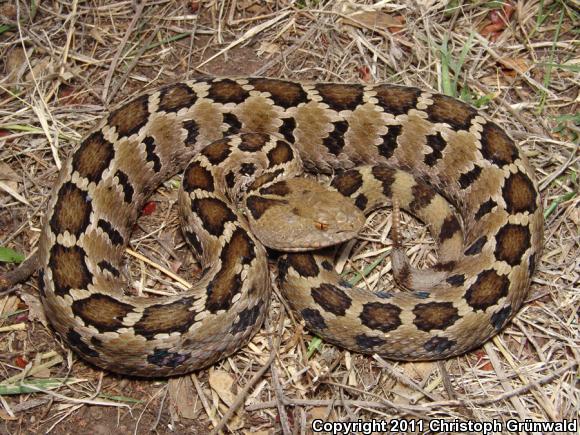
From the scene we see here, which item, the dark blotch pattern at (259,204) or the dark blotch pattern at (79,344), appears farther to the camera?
the dark blotch pattern at (259,204)

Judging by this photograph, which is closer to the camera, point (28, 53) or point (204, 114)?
point (204, 114)

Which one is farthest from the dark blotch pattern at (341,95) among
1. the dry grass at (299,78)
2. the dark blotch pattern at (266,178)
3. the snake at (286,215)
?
the dark blotch pattern at (266,178)

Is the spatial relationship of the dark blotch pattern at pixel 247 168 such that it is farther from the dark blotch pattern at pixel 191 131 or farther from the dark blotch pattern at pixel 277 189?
the dark blotch pattern at pixel 191 131

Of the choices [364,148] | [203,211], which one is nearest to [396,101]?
[364,148]

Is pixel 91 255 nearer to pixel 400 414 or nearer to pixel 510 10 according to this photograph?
pixel 400 414

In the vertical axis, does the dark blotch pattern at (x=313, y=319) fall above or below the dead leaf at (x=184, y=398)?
above

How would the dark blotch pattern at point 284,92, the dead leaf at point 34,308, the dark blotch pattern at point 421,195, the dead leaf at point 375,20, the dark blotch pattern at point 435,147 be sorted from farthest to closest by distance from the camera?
the dead leaf at point 375,20 < the dark blotch pattern at point 284,92 < the dark blotch pattern at point 435,147 < the dark blotch pattern at point 421,195 < the dead leaf at point 34,308
